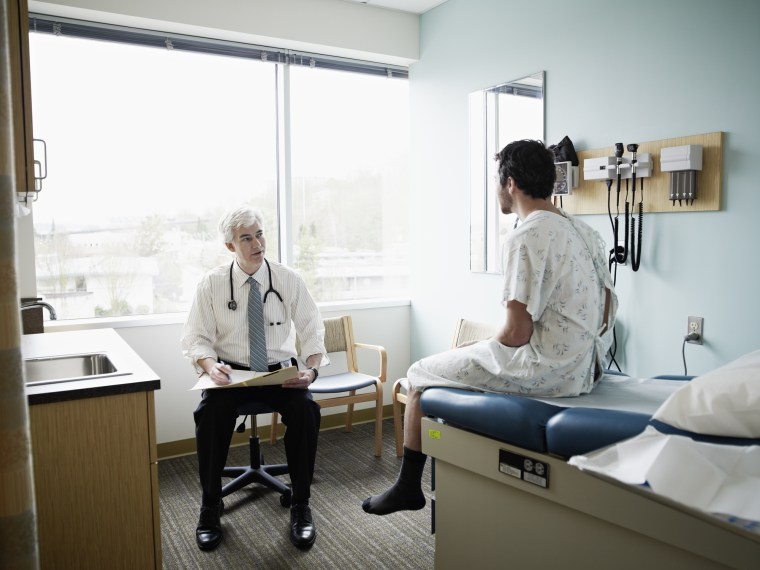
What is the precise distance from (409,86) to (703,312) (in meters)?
2.60

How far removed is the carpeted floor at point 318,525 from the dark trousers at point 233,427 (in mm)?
188

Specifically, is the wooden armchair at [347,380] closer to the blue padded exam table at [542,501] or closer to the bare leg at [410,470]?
the bare leg at [410,470]

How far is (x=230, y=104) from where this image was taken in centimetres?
395

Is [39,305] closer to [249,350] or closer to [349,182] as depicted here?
[249,350]

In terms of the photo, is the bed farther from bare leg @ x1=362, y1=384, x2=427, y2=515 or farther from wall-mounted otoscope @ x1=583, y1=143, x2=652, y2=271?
wall-mounted otoscope @ x1=583, y1=143, x2=652, y2=271

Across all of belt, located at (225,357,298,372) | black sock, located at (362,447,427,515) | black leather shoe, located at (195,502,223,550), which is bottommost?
black leather shoe, located at (195,502,223,550)

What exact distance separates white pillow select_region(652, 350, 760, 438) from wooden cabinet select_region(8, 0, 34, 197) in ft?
6.64

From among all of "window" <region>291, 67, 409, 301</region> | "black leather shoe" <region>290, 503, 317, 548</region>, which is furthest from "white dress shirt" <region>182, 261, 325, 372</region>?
"window" <region>291, 67, 409, 301</region>

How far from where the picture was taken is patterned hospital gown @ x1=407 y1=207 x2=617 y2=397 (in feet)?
6.84

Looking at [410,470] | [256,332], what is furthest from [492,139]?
[410,470]

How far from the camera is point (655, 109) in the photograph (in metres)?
2.75

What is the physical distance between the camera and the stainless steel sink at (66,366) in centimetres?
234

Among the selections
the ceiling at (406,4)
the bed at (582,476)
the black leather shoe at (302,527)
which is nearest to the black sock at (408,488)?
the bed at (582,476)

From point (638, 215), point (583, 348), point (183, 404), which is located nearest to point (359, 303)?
point (183, 404)
